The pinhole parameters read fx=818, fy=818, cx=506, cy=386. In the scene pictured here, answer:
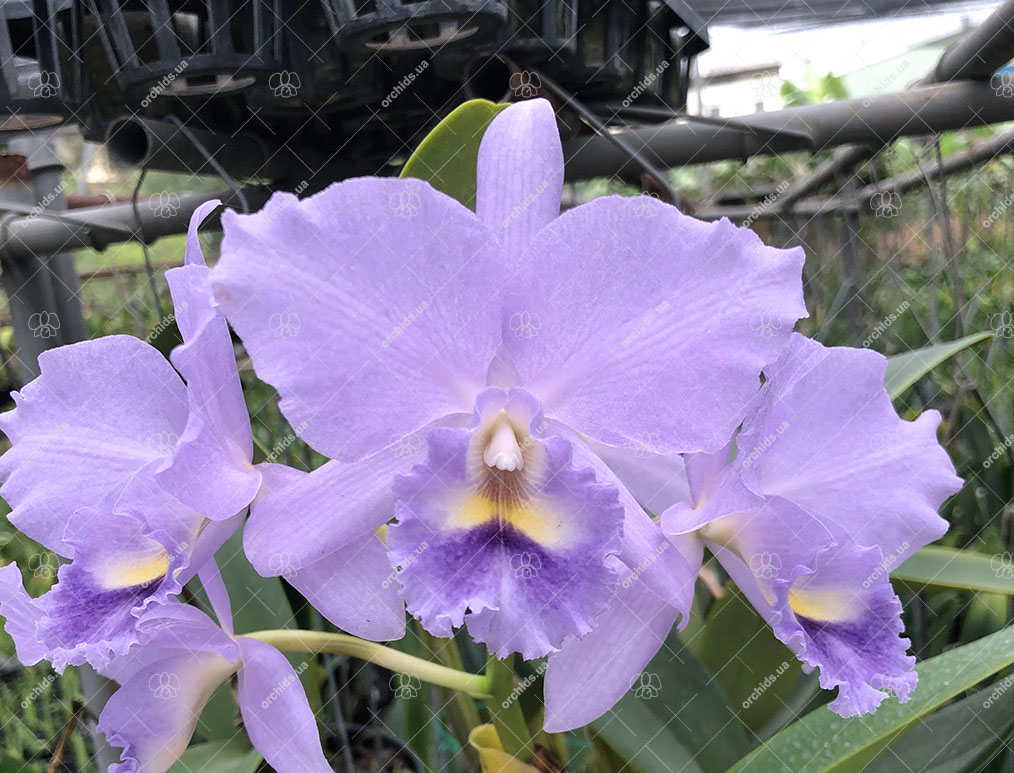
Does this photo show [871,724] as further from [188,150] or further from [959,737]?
[188,150]

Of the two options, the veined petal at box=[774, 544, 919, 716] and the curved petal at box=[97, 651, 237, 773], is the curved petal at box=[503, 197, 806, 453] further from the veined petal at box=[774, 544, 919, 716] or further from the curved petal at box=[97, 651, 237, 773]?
the curved petal at box=[97, 651, 237, 773]

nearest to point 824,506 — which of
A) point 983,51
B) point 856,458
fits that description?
point 856,458

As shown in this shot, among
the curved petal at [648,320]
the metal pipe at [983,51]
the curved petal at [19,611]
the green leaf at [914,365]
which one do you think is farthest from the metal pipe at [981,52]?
the curved petal at [19,611]

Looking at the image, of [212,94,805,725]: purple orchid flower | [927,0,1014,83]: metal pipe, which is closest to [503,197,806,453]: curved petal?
[212,94,805,725]: purple orchid flower

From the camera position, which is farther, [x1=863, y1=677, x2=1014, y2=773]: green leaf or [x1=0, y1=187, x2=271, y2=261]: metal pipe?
[x1=0, y1=187, x2=271, y2=261]: metal pipe

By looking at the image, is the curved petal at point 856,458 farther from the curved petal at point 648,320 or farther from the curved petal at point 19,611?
the curved petal at point 19,611
